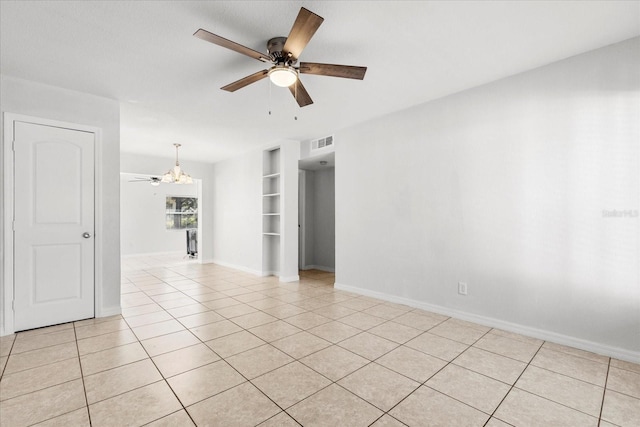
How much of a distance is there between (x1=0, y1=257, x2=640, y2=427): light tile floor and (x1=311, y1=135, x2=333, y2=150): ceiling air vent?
117 inches

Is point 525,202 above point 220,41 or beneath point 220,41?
beneath

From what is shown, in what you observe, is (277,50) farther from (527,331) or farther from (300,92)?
(527,331)

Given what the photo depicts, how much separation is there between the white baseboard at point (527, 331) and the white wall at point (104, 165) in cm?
361

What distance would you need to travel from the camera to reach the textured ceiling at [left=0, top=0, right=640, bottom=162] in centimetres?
210

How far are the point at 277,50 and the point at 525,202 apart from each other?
285cm

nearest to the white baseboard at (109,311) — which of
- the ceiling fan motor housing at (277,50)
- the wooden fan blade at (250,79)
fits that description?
the wooden fan blade at (250,79)

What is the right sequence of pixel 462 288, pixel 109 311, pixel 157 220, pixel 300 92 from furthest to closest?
pixel 157 220
pixel 109 311
pixel 462 288
pixel 300 92

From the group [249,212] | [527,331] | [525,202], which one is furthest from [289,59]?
[249,212]

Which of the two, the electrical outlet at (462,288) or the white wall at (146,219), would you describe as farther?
the white wall at (146,219)

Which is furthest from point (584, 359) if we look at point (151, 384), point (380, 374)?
point (151, 384)

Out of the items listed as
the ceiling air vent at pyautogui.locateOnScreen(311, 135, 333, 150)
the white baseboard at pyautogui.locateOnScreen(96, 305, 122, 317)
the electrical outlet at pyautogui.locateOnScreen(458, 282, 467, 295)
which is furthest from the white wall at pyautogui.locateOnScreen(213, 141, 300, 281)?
the electrical outlet at pyautogui.locateOnScreen(458, 282, 467, 295)

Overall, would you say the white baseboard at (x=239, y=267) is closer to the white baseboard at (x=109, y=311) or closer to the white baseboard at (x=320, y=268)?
the white baseboard at (x=320, y=268)

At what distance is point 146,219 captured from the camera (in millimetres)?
9688

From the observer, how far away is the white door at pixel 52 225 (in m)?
3.13
